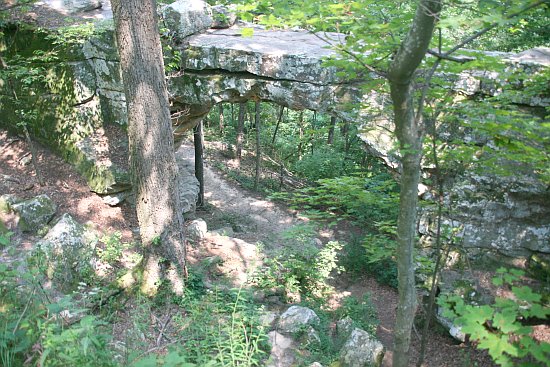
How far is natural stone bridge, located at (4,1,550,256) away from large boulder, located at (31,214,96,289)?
201 centimetres

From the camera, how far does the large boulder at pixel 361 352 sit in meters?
5.80

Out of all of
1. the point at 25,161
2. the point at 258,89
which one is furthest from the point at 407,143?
the point at 25,161

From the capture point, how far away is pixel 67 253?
641 cm

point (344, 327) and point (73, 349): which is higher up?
point (73, 349)

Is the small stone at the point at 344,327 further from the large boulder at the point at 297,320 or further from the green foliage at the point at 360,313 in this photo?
the large boulder at the point at 297,320

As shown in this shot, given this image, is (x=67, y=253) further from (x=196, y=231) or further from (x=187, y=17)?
(x=187, y=17)

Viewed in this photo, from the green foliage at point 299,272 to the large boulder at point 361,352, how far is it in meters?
1.83

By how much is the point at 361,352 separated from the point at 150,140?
4207 mm

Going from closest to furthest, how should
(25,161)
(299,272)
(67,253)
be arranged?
(67,253)
(299,272)
(25,161)

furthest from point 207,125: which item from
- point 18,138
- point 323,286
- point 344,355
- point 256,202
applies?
point 344,355

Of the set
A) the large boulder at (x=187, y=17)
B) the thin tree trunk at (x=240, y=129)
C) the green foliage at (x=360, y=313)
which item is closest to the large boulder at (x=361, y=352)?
the green foliage at (x=360, y=313)

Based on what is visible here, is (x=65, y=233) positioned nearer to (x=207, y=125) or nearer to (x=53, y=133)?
(x=53, y=133)

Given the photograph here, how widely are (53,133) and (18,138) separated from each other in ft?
3.02

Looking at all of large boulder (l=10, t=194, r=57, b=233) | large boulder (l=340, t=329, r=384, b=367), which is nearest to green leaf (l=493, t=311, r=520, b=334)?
large boulder (l=340, t=329, r=384, b=367)
